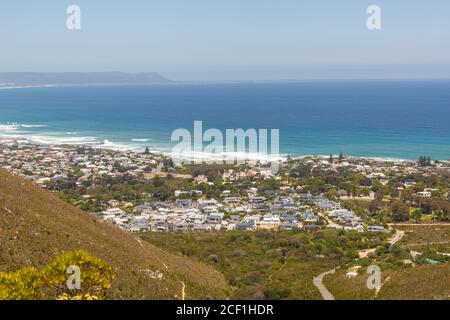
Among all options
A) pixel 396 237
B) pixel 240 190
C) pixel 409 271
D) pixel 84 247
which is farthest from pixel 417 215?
pixel 84 247

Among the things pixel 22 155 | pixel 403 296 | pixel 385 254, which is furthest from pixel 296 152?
pixel 403 296

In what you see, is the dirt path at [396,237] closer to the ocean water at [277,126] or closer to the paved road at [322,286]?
the paved road at [322,286]

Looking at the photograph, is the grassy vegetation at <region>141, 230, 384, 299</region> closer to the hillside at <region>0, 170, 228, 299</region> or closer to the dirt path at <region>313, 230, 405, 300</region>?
the dirt path at <region>313, 230, 405, 300</region>

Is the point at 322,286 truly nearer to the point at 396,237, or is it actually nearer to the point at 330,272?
the point at 330,272

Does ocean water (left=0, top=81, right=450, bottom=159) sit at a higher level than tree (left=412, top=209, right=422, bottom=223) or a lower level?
higher

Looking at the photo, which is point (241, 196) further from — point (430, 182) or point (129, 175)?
point (430, 182)

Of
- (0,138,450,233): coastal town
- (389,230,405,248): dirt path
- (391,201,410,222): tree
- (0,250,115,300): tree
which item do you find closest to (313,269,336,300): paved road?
(389,230,405,248): dirt path
